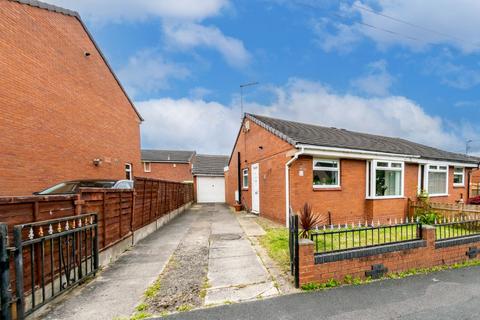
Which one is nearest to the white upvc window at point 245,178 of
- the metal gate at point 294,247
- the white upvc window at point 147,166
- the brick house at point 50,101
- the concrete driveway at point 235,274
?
the brick house at point 50,101

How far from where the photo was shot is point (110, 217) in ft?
17.6

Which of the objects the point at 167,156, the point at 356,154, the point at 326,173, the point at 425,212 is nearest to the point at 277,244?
the point at 326,173

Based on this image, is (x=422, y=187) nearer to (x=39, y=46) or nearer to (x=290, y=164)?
(x=290, y=164)

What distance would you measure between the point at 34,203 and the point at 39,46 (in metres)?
8.25

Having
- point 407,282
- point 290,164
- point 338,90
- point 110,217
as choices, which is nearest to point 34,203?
point 110,217

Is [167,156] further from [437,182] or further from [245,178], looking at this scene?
Result: [437,182]

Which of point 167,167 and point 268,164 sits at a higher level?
point 268,164

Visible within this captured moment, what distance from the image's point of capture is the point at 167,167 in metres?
31.7

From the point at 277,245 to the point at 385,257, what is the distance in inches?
103

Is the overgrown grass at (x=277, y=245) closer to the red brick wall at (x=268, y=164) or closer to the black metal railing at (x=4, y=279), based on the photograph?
the red brick wall at (x=268, y=164)

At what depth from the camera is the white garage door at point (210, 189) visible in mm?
23609

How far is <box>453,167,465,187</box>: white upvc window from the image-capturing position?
1376cm

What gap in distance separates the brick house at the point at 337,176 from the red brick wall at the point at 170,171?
2076 cm

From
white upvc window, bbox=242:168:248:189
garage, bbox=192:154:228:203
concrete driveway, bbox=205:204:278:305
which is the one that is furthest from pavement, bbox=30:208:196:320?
garage, bbox=192:154:228:203
